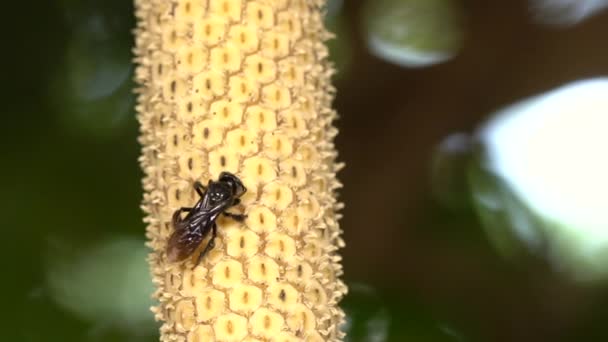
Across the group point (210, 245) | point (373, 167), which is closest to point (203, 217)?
point (210, 245)

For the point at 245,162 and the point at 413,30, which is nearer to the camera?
the point at 245,162

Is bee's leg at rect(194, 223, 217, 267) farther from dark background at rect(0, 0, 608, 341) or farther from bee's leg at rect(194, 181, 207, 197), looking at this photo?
dark background at rect(0, 0, 608, 341)

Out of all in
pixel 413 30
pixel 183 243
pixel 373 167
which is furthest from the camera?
pixel 413 30

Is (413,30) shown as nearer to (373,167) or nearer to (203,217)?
(373,167)

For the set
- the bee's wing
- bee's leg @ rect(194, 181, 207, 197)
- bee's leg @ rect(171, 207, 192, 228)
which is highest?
bee's leg @ rect(194, 181, 207, 197)

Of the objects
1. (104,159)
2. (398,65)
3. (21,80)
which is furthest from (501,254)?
(21,80)

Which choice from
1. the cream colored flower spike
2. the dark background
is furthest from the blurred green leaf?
the cream colored flower spike

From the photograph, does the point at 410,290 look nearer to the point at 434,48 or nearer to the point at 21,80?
the point at 434,48

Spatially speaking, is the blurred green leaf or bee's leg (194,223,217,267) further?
the blurred green leaf

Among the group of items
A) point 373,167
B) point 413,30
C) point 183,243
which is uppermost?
point 413,30
